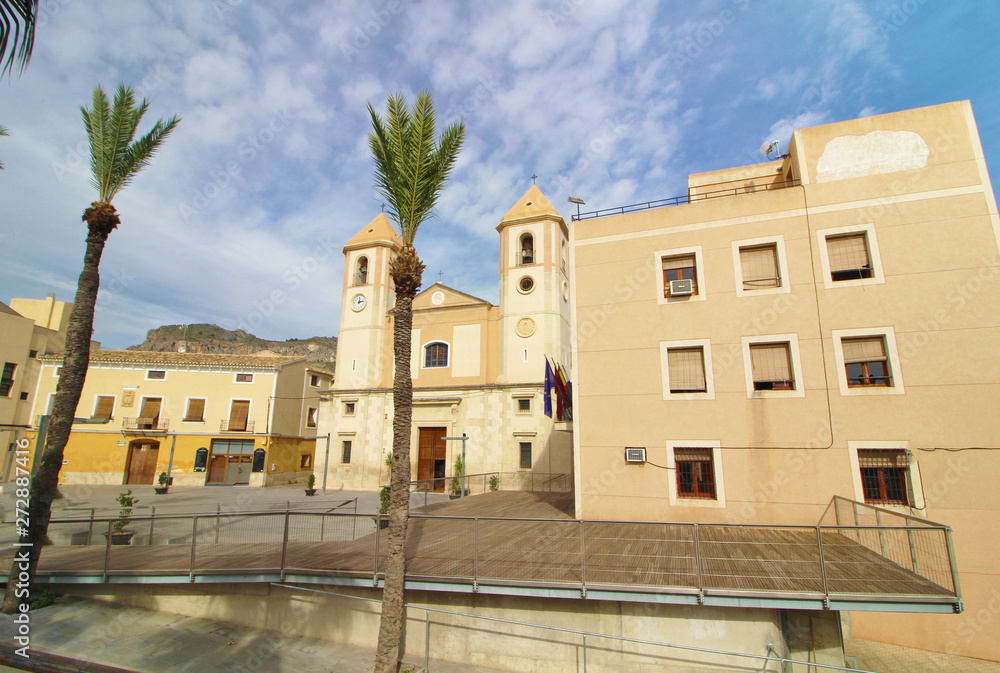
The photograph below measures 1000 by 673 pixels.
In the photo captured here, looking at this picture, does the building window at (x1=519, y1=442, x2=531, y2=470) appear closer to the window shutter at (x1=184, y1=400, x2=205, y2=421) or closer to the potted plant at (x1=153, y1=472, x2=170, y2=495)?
the potted plant at (x1=153, y1=472, x2=170, y2=495)

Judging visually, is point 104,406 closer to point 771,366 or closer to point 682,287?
point 682,287

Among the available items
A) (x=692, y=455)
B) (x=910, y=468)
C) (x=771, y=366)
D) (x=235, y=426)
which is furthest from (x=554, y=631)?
(x=235, y=426)

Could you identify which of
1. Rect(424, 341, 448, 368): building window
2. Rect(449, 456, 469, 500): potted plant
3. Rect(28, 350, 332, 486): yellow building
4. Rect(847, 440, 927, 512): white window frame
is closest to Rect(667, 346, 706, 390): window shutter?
Rect(847, 440, 927, 512): white window frame

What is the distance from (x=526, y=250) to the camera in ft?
96.2

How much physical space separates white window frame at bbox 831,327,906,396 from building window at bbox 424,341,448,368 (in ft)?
72.1

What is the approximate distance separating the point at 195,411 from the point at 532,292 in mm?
23731

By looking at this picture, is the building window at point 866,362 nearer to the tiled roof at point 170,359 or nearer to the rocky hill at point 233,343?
the tiled roof at point 170,359

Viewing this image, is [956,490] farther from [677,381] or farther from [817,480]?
[677,381]

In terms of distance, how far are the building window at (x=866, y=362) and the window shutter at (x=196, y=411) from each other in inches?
1380

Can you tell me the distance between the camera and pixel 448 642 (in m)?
8.85

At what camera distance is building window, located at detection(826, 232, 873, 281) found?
40.4ft

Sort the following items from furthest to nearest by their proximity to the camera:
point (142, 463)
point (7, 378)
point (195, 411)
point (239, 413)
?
1. point (239, 413)
2. point (195, 411)
3. point (142, 463)
4. point (7, 378)

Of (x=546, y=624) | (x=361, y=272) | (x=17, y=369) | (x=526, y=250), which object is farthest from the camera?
(x=361, y=272)

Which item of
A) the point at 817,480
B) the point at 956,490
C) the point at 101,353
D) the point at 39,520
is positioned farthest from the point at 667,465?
the point at 101,353
